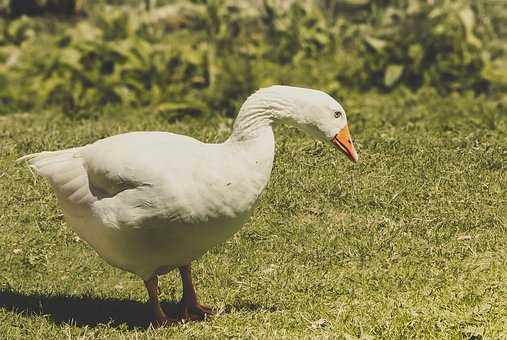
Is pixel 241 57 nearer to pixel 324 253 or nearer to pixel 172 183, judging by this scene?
pixel 324 253

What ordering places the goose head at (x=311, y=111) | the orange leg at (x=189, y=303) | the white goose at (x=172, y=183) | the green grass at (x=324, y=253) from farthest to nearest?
the orange leg at (x=189, y=303) → the green grass at (x=324, y=253) → the goose head at (x=311, y=111) → the white goose at (x=172, y=183)

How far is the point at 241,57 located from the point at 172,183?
235 inches

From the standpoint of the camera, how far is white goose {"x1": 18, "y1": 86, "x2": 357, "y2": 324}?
5.07 meters

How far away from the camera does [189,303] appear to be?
5777 mm

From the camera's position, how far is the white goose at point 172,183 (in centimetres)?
507

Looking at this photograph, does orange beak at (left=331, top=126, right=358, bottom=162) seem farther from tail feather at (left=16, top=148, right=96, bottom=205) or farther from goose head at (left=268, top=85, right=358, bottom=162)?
tail feather at (left=16, top=148, right=96, bottom=205)

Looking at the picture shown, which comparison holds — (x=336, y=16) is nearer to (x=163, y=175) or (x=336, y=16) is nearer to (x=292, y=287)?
(x=292, y=287)

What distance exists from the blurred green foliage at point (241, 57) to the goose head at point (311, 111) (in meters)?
4.21

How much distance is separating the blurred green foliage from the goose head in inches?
166

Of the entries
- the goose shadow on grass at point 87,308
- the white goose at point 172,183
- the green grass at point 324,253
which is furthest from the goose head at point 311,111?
the goose shadow on grass at point 87,308

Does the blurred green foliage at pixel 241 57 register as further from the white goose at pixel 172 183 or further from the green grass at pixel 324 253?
the white goose at pixel 172 183

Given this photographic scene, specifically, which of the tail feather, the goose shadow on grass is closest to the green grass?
the goose shadow on grass

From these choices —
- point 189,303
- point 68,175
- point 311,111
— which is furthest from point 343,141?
point 68,175

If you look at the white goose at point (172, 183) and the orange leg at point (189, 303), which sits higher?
the white goose at point (172, 183)
